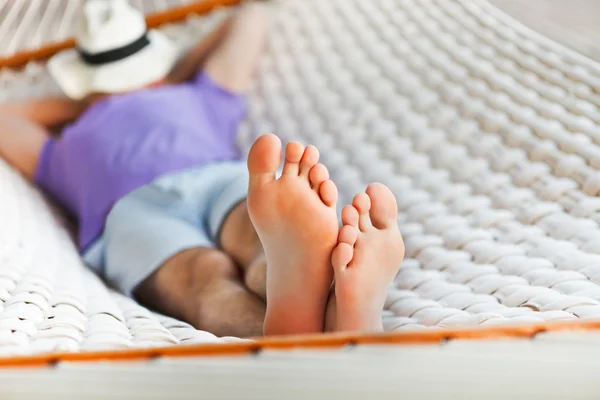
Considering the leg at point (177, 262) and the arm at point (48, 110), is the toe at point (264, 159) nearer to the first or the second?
the leg at point (177, 262)

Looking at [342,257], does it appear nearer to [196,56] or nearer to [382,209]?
[382,209]

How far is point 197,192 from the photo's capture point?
3.14ft

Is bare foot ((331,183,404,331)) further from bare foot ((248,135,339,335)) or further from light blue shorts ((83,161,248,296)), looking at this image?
light blue shorts ((83,161,248,296))

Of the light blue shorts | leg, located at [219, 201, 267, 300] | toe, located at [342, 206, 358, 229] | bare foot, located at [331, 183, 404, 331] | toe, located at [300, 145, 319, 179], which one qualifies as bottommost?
the light blue shorts

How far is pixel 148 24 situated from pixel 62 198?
1.77ft

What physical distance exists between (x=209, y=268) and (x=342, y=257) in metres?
0.24

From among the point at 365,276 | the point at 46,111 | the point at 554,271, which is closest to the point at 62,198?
the point at 46,111

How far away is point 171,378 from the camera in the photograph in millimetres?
435

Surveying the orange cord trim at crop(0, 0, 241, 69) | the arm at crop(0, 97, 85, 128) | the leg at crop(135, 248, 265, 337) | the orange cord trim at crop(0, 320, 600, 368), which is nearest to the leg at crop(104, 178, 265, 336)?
the leg at crop(135, 248, 265, 337)

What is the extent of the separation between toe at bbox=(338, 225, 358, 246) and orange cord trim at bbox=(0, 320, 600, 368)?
195 millimetres

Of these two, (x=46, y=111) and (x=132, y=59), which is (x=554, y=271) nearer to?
(x=132, y=59)

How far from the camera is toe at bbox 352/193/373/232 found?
25.8 inches

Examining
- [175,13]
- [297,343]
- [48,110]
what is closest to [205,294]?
[297,343]

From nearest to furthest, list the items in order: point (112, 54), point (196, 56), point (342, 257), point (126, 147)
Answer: point (342, 257)
point (126, 147)
point (112, 54)
point (196, 56)
